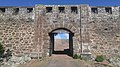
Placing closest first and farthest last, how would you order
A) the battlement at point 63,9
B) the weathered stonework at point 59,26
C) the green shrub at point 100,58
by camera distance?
1. the green shrub at point 100,58
2. the weathered stonework at point 59,26
3. the battlement at point 63,9

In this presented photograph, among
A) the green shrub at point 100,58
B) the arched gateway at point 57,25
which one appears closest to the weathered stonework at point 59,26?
the arched gateway at point 57,25

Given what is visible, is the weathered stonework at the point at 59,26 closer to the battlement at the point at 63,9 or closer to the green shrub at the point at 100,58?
the battlement at the point at 63,9

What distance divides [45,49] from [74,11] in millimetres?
4779

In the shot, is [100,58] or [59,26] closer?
[100,58]

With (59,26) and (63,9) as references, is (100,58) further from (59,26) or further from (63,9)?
(63,9)

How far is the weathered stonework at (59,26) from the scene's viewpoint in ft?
65.3

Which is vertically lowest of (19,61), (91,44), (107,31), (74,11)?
(19,61)

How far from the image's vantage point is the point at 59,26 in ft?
65.8

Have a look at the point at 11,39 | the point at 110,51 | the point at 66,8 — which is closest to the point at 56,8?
the point at 66,8

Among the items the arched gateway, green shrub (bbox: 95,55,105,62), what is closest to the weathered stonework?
the arched gateway

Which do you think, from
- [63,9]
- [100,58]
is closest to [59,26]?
[63,9]

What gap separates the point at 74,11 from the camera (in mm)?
20406

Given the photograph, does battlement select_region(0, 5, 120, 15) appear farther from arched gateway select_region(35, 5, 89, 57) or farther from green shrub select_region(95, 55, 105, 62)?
green shrub select_region(95, 55, 105, 62)

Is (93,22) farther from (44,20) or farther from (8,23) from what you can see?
(8,23)
